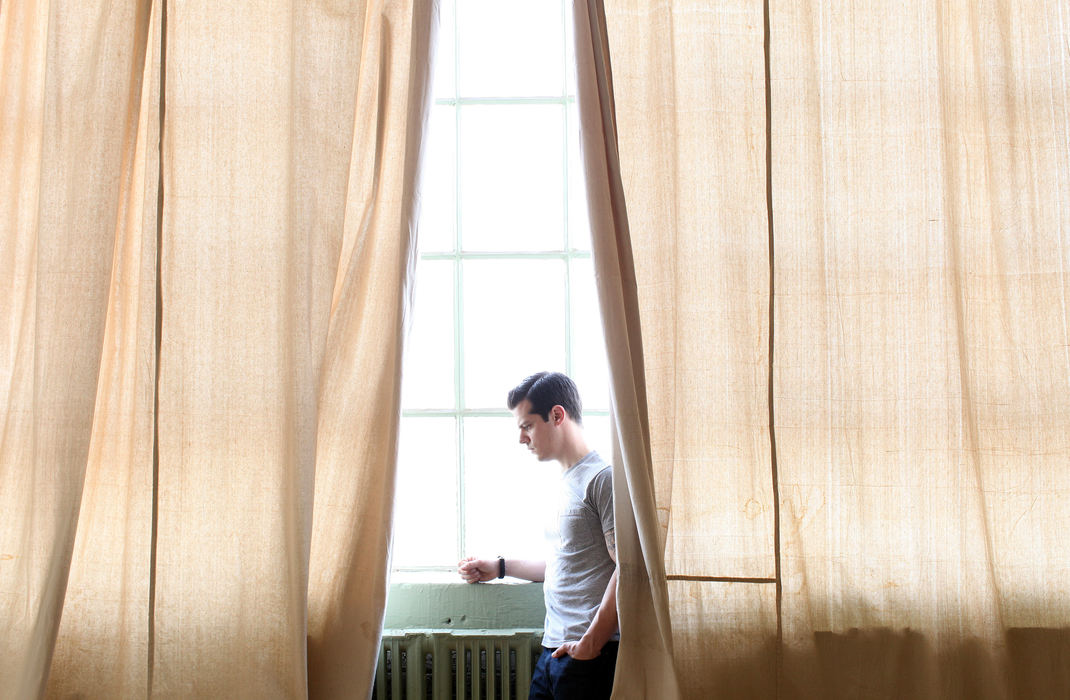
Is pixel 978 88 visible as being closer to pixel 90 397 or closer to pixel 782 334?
pixel 782 334

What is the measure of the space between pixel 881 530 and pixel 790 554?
0.63ft

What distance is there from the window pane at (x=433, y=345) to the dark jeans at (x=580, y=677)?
68cm

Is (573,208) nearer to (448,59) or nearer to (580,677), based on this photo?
(448,59)

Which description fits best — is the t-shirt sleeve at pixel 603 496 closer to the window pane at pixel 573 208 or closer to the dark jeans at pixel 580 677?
the dark jeans at pixel 580 677

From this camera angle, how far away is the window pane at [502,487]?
6.88ft

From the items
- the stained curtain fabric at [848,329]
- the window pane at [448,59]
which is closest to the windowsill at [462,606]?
the stained curtain fabric at [848,329]

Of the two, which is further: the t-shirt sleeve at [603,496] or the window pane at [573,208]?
the window pane at [573,208]

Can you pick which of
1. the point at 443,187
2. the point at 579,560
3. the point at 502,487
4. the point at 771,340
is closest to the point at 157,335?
the point at 443,187

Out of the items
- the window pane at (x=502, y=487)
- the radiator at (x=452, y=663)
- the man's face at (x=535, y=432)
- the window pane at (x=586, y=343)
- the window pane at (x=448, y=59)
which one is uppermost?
the window pane at (x=448, y=59)

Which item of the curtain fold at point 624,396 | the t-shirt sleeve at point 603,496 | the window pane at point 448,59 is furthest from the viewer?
the window pane at point 448,59

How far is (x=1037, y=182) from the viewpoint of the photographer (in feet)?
5.80

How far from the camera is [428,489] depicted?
211 cm

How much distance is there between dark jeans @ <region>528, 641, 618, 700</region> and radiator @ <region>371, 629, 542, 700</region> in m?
0.13

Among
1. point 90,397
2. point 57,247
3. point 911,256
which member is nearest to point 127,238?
point 57,247
